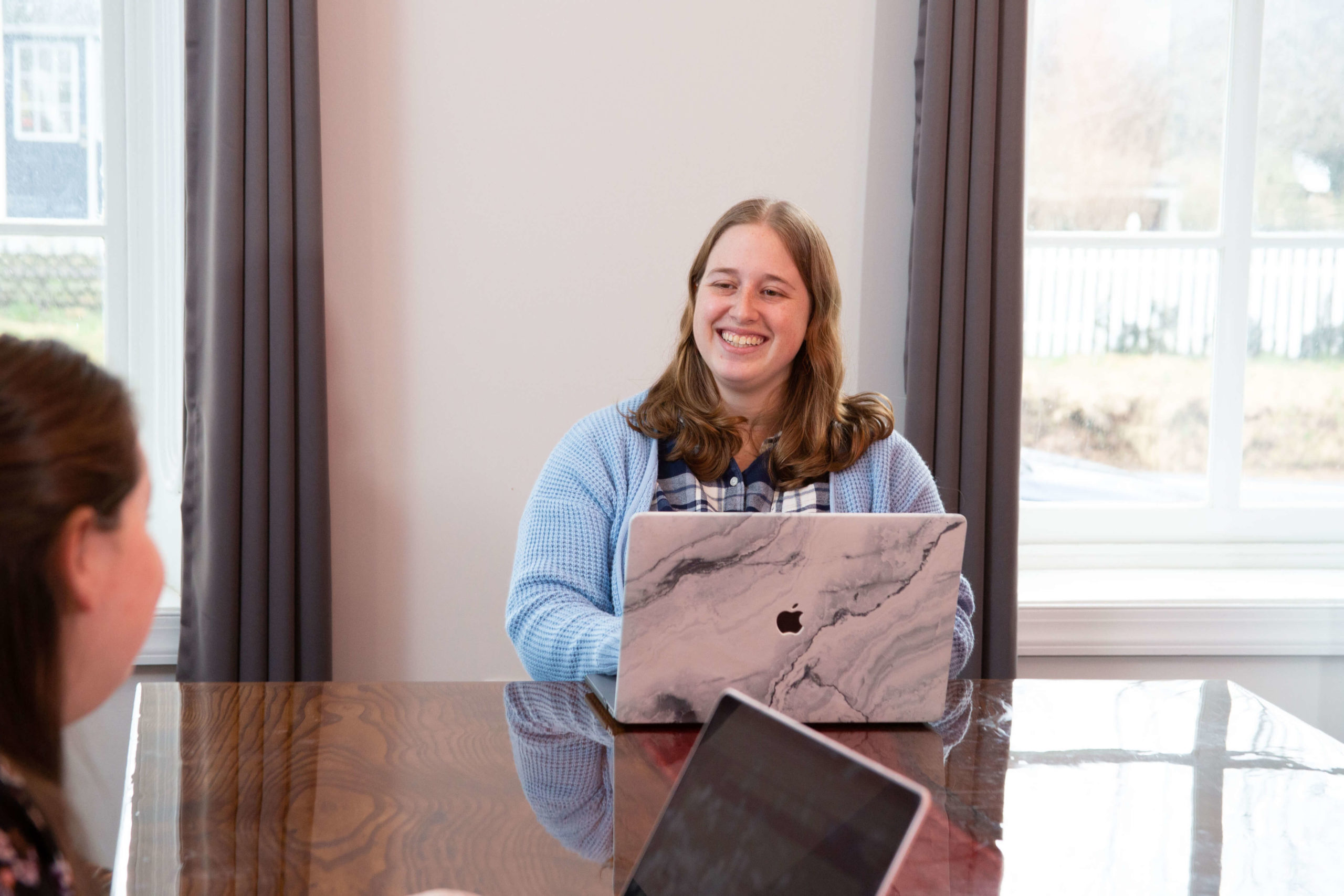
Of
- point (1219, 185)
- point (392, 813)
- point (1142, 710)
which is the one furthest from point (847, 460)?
point (1219, 185)

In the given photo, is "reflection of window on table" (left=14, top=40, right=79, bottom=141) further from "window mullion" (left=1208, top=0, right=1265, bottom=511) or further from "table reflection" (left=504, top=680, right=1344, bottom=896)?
"window mullion" (left=1208, top=0, right=1265, bottom=511)

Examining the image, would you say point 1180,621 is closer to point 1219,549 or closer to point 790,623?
point 1219,549

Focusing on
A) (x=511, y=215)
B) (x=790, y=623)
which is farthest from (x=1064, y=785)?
(x=511, y=215)

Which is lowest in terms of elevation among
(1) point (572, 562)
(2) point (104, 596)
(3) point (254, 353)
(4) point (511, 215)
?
(1) point (572, 562)

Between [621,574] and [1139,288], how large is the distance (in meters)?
1.67

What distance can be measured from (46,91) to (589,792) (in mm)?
2071

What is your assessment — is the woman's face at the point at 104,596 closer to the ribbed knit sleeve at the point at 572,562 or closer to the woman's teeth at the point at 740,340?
the ribbed knit sleeve at the point at 572,562

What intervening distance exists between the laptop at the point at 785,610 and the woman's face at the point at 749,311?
69 centimetres

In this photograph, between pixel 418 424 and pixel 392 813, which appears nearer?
pixel 392 813

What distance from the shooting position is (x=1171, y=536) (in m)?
2.78

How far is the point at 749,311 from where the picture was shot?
1849mm

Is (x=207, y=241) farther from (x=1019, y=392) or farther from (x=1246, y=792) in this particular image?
(x=1246, y=792)

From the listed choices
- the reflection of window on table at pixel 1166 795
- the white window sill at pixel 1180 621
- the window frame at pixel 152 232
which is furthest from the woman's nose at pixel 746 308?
the window frame at pixel 152 232

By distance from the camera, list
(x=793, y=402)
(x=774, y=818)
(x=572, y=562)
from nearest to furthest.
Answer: (x=774, y=818) < (x=572, y=562) < (x=793, y=402)
